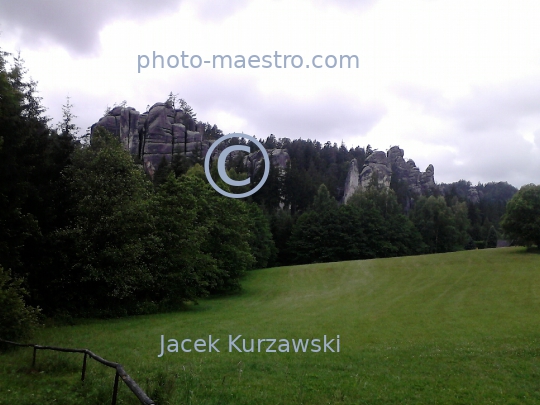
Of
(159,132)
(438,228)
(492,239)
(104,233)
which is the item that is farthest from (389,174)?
(104,233)

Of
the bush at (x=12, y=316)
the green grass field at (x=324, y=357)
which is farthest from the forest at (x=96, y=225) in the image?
the green grass field at (x=324, y=357)

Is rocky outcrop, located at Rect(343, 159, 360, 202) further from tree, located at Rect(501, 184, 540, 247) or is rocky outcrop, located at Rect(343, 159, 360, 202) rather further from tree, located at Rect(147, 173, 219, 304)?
tree, located at Rect(147, 173, 219, 304)

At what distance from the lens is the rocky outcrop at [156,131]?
25.3 m

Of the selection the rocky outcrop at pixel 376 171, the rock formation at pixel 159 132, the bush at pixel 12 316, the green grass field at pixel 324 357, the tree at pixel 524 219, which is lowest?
the green grass field at pixel 324 357

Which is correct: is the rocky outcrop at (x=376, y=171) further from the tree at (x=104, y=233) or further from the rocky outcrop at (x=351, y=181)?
the tree at (x=104, y=233)

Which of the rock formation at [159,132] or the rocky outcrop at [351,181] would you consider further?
the rocky outcrop at [351,181]

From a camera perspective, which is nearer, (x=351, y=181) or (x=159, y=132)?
(x=159, y=132)

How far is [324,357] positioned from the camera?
39.5ft

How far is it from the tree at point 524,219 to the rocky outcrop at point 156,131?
40182 millimetres

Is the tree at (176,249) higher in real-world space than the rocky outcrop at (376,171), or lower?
lower

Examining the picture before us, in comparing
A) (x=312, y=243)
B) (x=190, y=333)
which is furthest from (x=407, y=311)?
(x=312, y=243)

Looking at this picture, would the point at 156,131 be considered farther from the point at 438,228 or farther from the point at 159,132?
the point at 438,228

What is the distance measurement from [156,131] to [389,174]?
7368cm

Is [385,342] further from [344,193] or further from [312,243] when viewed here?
[344,193]
